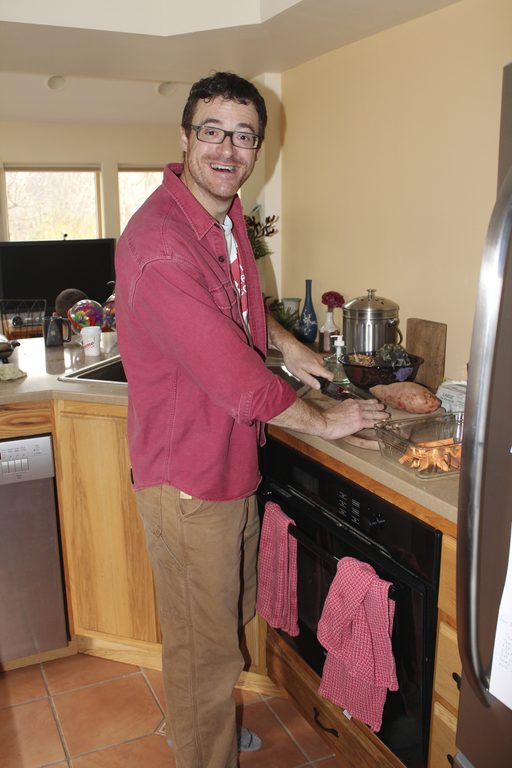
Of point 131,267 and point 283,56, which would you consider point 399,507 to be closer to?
point 131,267

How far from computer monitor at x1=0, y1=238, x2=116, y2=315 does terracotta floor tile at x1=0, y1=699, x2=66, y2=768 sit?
4960 millimetres

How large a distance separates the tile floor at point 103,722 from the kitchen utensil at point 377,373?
1.03m

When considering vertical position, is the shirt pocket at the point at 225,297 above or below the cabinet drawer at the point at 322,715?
above

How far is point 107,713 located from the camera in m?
2.16

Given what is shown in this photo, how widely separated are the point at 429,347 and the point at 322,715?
1127 millimetres

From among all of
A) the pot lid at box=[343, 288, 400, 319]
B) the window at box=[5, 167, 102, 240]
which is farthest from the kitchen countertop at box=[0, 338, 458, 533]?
the window at box=[5, 167, 102, 240]

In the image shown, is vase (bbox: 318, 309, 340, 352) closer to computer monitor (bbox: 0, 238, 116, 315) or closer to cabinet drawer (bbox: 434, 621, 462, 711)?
cabinet drawer (bbox: 434, 621, 462, 711)

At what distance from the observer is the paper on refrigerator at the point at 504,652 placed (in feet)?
2.95

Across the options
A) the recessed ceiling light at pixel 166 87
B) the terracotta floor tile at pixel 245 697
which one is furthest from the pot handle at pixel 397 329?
the recessed ceiling light at pixel 166 87

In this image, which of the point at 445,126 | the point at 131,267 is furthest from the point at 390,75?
the point at 131,267

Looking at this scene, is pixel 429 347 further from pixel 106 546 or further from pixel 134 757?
pixel 134 757

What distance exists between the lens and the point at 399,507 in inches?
58.0

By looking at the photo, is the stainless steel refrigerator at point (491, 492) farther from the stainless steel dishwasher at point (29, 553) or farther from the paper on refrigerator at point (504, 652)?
the stainless steel dishwasher at point (29, 553)

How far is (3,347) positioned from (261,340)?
117 centimetres
